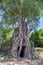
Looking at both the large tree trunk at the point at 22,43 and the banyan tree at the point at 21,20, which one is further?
the large tree trunk at the point at 22,43

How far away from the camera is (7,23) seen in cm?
586

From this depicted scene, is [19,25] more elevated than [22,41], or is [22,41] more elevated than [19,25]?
[19,25]

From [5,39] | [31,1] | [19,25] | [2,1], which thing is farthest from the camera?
[5,39]

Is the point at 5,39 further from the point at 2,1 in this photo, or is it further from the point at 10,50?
the point at 2,1

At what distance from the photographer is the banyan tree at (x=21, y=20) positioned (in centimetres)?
528

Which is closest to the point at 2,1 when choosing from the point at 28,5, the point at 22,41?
the point at 28,5

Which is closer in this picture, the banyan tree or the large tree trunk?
the banyan tree

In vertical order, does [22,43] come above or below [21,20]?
below

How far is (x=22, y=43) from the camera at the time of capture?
553 cm

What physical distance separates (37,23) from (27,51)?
0.90 m

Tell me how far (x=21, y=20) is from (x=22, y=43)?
25.9 inches

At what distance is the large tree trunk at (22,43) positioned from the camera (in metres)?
5.45

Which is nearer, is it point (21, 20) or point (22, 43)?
point (21, 20)

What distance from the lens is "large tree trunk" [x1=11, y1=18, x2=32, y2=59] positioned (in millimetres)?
5449
